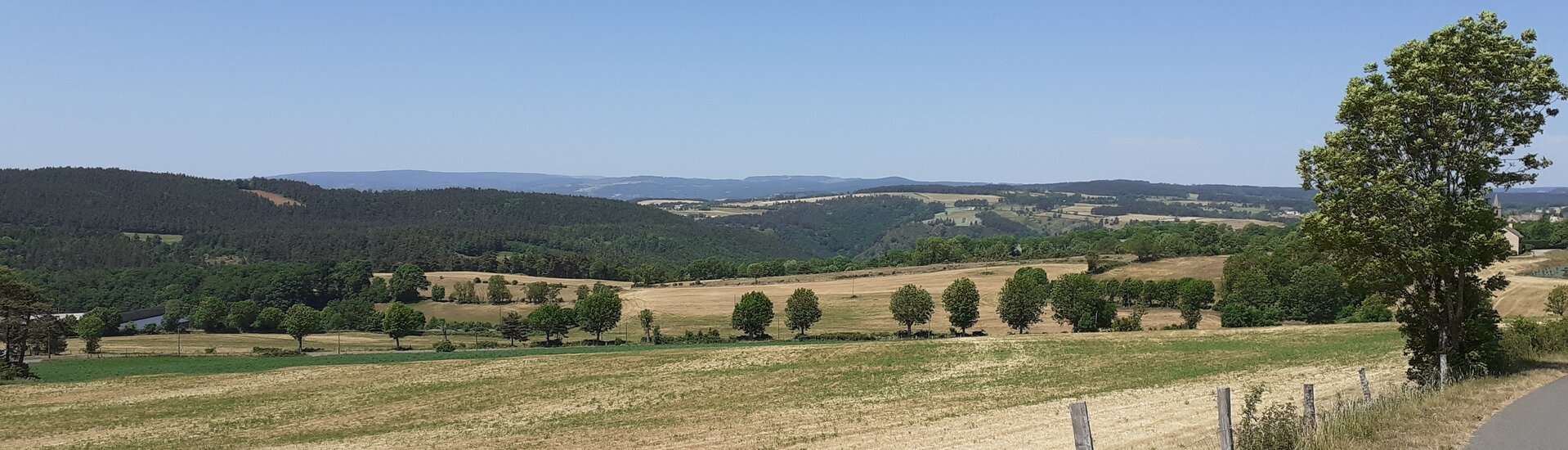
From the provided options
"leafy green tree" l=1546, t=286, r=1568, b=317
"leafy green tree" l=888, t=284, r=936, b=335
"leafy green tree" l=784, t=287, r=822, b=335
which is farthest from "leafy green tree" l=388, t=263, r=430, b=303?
"leafy green tree" l=1546, t=286, r=1568, b=317

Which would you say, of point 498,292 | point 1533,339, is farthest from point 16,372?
point 498,292

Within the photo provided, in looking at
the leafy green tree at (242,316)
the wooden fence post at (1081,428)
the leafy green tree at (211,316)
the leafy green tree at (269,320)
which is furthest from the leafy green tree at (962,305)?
the leafy green tree at (211,316)

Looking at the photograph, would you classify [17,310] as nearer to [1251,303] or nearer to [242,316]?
[242,316]

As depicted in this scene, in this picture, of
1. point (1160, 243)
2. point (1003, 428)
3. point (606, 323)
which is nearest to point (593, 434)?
point (1003, 428)

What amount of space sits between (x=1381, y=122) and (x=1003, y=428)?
12385mm

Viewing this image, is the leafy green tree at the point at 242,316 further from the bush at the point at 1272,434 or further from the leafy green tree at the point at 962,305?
the bush at the point at 1272,434

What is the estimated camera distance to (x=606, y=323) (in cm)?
11650

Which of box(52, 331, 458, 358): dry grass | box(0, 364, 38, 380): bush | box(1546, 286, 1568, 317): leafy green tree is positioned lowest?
box(52, 331, 458, 358): dry grass

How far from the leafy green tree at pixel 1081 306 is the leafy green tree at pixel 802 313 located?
27.5m

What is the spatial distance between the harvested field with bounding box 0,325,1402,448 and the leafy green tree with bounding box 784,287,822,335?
39.0 metres

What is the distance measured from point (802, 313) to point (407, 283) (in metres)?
99.9

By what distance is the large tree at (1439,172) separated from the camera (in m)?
20.1

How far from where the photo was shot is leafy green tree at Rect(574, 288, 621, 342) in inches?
4461

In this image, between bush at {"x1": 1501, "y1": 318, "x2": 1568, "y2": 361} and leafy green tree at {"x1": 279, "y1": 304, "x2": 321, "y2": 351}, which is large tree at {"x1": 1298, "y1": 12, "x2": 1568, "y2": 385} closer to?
bush at {"x1": 1501, "y1": 318, "x2": 1568, "y2": 361}
